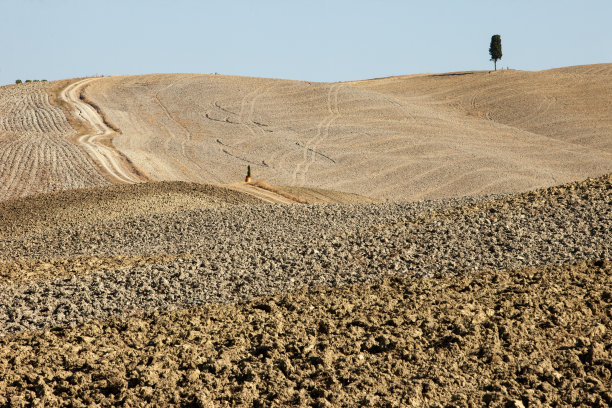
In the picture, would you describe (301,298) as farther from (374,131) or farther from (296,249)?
(374,131)

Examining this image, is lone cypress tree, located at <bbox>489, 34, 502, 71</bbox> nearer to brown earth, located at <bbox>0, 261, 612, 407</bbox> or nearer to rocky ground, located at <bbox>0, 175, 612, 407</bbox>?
rocky ground, located at <bbox>0, 175, 612, 407</bbox>

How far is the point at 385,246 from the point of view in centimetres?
1503

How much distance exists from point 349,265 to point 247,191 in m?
18.0

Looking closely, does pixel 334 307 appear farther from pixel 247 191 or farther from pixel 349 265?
pixel 247 191

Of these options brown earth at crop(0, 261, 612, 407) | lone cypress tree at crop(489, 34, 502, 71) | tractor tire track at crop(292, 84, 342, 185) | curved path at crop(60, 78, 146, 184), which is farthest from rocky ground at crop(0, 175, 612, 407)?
lone cypress tree at crop(489, 34, 502, 71)

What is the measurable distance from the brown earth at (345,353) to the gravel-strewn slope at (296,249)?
3.80ft

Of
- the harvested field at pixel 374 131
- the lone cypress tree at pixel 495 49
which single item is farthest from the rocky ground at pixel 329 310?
the lone cypress tree at pixel 495 49

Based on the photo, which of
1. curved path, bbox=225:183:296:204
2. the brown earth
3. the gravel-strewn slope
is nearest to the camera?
the brown earth

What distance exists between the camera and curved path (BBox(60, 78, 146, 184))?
38062mm

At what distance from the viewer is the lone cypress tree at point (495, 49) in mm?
77875

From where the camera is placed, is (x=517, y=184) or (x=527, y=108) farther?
(x=527, y=108)

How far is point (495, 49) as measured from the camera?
7800cm

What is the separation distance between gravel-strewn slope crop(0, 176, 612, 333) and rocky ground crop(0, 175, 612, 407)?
0.05 meters

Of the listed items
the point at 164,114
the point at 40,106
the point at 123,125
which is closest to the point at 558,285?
the point at 123,125
